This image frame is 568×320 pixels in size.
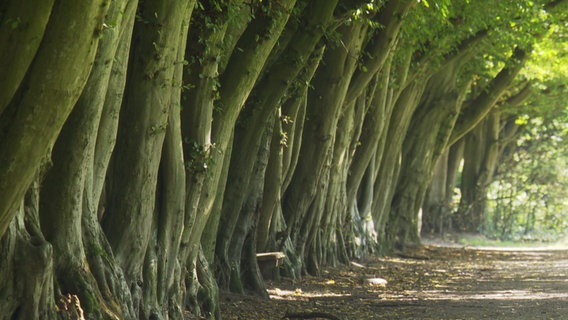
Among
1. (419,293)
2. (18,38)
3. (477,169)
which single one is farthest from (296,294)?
(477,169)

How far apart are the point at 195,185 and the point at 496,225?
90.1 feet

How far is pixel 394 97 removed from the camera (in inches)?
854

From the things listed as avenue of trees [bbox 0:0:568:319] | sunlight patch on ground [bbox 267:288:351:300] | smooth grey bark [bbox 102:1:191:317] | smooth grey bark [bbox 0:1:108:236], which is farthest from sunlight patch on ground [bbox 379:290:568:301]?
smooth grey bark [bbox 0:1:108:236]

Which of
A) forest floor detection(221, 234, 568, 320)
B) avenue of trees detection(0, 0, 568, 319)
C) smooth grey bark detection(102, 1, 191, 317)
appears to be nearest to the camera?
avenue of trees detection(0, 0, 568, 319)

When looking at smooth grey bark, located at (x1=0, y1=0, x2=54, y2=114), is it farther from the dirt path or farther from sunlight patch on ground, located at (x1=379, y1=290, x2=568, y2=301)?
sunlight patch on ground, located at (x1=379, y1=290, x2=568, y2=301)

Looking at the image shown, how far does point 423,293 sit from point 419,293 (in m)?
0.06

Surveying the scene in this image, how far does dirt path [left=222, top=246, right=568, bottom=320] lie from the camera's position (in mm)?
12547

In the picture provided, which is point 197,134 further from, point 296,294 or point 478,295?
point 478,295

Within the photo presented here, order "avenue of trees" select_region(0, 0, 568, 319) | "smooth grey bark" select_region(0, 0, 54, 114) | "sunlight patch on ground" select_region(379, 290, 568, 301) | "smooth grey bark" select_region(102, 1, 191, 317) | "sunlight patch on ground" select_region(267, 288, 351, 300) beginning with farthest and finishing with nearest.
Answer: "sunlight patch on ground" select_region(379, 290, 568, 301), "sunlight patch on ground" select_region(267, 288, 351, 300), "smooth grey bark" select_region(102, 1, 191, 317), "avenue of trees" select_region(0, 0, 568, 319), "smooth grey bark" select_region(0, 0, 54, 114)

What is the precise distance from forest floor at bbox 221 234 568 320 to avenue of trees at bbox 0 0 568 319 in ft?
1.79

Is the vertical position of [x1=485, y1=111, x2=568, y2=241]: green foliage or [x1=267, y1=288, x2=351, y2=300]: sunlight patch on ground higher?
[x1=485, y1=111, x2=568, y2=241]: green foliage

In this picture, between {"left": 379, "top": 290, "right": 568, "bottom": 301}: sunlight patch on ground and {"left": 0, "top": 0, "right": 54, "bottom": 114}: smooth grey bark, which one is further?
{"left": 379, "top": 290, "right": 568, "bottom": 301}: sunlight patch on ground

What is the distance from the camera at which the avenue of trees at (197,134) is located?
21.1 ft

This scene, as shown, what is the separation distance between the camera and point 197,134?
10742 millimetres
